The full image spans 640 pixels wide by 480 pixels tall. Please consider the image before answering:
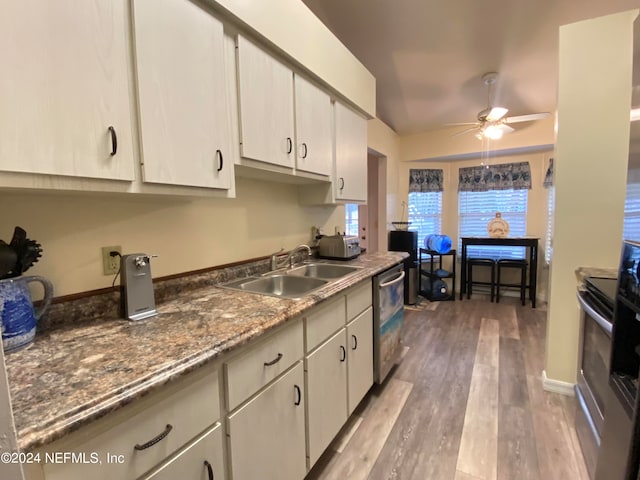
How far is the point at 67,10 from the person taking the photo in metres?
0.82

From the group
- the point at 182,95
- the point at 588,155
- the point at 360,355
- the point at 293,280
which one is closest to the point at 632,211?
the point at 588,155

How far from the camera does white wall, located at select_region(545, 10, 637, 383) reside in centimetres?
184

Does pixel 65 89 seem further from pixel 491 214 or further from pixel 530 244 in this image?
pixel 491 214

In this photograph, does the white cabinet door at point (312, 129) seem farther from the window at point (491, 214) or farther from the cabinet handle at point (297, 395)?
the window at point (491, 214)

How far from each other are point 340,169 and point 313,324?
4.23ft

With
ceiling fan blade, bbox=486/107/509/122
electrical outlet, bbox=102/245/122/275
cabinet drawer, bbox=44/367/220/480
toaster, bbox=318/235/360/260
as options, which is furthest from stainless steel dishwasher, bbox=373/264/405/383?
ceiling fan blade, bbox=486/107/509/122

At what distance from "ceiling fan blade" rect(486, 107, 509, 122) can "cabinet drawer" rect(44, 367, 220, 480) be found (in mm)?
3280

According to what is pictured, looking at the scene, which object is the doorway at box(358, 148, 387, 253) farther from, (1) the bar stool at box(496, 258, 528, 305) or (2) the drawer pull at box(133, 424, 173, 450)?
(2) the drawer pull at box(133, 424, 173, 450)

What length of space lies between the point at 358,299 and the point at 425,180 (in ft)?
12.0

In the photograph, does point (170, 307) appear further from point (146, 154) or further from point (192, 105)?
point (192, 105)

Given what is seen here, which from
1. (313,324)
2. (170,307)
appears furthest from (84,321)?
(313,324)

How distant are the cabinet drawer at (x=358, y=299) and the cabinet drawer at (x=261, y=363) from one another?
50 centimetres

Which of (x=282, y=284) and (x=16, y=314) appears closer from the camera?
(x=16, y=314)

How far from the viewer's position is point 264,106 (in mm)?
1508
